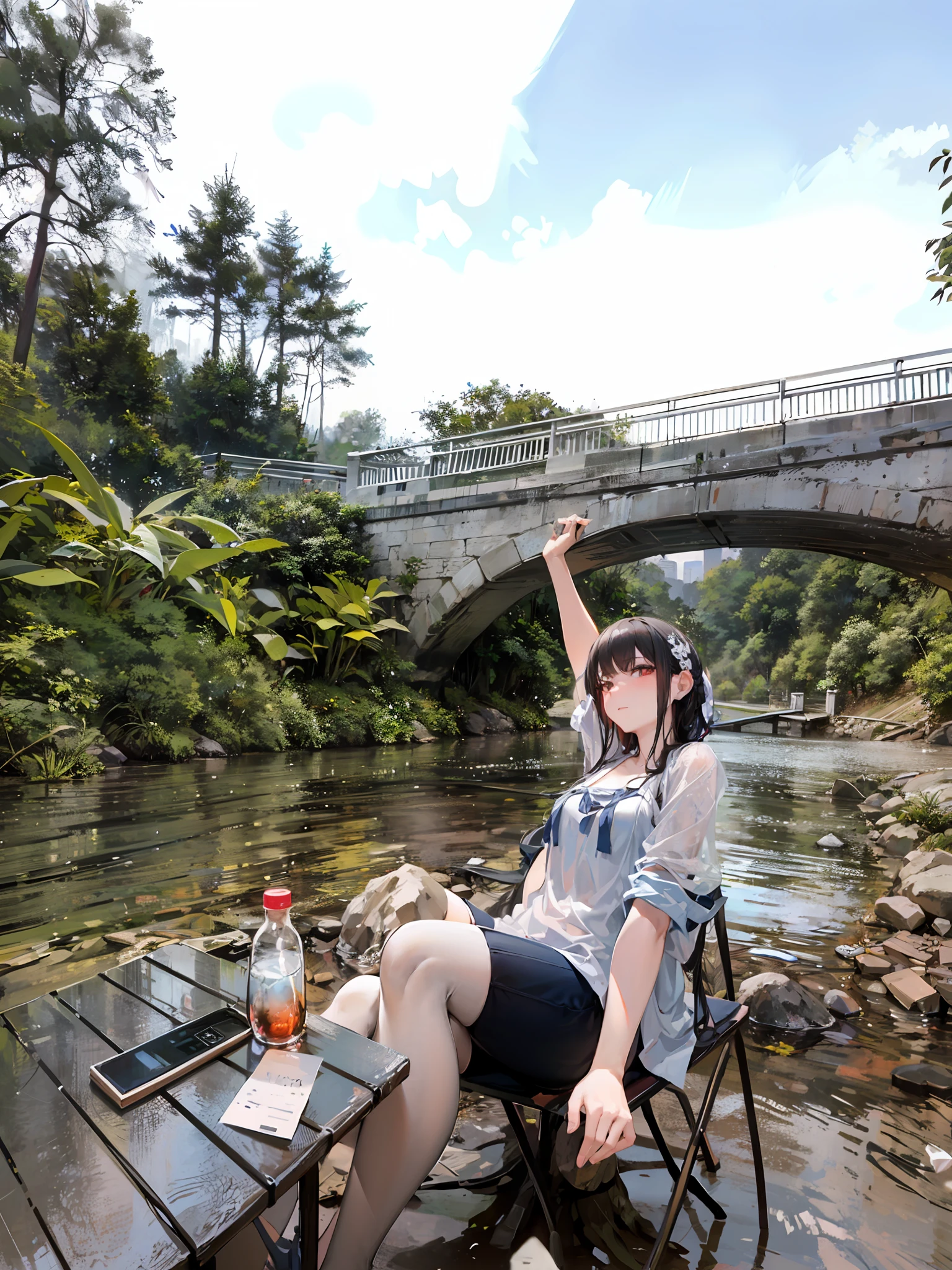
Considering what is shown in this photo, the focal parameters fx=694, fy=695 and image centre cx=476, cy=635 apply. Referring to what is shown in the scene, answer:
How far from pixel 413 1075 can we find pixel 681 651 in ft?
2.45

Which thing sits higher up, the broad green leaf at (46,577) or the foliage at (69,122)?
the foliage at (69,122)

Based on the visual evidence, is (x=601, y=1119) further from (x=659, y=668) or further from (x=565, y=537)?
(x=565, y=537)

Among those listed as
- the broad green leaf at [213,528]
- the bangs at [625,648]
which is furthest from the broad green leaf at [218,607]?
the bangs at [625,648]

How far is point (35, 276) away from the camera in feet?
38.7

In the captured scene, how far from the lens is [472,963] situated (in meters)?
0.96

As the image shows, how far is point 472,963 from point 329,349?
2254 cm

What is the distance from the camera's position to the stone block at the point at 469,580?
1038cm

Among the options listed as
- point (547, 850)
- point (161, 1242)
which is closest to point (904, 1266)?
point (547, 850)

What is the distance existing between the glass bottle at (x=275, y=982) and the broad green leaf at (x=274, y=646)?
8.08 metres

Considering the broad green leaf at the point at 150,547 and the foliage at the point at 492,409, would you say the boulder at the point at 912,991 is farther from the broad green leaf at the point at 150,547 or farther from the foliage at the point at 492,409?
the foliage at the point at 492,409

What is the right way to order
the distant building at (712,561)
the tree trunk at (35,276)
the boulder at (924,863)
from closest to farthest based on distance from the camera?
the boulder at (924,863)
the tree trunk at (35,276)
the distant building at (712,561)

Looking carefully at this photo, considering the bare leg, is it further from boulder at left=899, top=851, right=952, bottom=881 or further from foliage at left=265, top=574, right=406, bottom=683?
foliage at left=265, top=574, right=406, bottom=683

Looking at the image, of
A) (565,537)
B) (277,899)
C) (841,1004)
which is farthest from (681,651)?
(841,1004)

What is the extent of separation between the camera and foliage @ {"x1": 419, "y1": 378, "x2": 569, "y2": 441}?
59.7 feet
